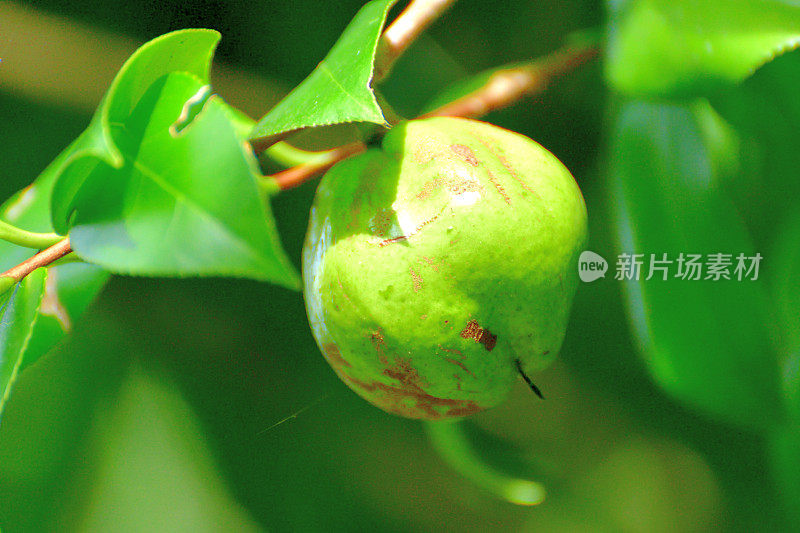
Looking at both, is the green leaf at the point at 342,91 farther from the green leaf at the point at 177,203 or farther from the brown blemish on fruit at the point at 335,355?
the brown blemish on fruit at the point at 335,355

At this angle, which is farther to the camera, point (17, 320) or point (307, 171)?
point (307, 171)

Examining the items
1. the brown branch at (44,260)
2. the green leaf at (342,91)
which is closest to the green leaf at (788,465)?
the green leaf at (342,91)

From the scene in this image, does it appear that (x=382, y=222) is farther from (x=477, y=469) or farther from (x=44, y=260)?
(x=477, y=469)

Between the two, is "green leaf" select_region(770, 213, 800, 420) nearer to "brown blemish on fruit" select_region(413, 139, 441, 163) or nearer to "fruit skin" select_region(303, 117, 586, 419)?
"fruit skin" select_region(303, 117, 586, 419)

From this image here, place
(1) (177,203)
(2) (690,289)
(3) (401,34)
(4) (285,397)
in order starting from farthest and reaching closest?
(4) (285,397)
(2) (690,289)
(3) (401,34)
(1) (177,203)

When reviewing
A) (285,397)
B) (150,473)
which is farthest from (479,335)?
(150,473)

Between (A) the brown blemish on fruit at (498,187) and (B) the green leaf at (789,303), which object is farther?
(B) the green leaf at (789,303)
